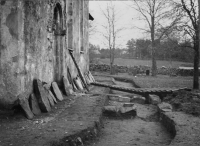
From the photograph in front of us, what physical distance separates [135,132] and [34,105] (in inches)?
109

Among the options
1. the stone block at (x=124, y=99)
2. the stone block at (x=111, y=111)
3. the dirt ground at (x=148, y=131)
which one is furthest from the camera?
the stone block at (x=124, y=99)

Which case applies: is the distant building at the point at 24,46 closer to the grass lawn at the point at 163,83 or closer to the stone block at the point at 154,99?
the stone block at the point at 154,99

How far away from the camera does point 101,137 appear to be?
5.23 m

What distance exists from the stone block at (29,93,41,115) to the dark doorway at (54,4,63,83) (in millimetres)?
2567

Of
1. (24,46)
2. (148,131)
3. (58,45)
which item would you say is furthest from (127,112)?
(24,46)

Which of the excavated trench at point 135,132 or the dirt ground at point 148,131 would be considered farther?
the excavated trench at point 135,132

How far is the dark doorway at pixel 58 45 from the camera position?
8.32 m

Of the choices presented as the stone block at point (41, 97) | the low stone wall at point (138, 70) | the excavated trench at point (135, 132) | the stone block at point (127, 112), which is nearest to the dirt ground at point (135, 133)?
the excavated trench at point (135, 132)

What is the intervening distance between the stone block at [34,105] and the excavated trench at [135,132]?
176cm

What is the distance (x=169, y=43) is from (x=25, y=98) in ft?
32.0

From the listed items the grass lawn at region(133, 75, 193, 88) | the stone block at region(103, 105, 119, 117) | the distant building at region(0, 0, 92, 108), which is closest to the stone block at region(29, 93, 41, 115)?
the distant building at region(0, 0, 92, 108)

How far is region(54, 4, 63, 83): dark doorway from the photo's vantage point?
27.3ft

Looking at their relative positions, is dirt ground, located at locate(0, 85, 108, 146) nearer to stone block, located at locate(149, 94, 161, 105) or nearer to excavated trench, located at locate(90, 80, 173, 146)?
excavated trench, located at locate(90, 80, 173, 146)

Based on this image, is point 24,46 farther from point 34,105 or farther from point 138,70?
point 138,70
